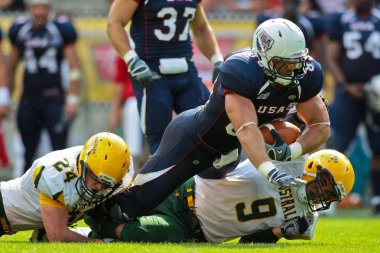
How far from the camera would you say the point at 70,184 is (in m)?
5.95

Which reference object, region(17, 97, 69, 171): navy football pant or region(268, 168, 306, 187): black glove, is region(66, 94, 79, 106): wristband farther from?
region(268, 168, 306, 187): black glove

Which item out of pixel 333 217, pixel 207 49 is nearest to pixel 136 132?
pixel 333 217

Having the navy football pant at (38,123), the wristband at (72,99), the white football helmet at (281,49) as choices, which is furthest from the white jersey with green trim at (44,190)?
the wristband at (72,99)

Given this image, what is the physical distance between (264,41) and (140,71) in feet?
4.50

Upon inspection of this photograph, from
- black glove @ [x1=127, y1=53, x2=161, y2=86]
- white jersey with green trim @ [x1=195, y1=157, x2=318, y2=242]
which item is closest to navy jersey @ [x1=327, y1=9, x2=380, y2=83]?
black glove @ [x1=127, y1=53, x2=161, y2=86]

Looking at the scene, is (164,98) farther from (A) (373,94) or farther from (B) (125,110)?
(B) (125,110)

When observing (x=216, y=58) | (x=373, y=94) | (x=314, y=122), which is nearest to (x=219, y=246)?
(x=314, y=122)

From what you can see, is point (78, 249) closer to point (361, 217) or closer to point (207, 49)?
point (207, 49)

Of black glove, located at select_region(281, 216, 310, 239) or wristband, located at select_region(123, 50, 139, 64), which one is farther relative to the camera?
wristband, located at select_region(123, 50, 139, 64)

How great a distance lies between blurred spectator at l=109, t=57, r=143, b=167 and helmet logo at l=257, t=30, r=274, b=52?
13.8 ft

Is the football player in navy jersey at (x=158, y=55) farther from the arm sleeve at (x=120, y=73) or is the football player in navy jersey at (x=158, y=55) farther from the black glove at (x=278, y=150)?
the arm sleeve at (x=120, y=73)

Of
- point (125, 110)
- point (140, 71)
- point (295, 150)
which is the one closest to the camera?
point (295, 150)

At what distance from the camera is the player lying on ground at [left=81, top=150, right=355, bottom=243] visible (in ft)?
20.1

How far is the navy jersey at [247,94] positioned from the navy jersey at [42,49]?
371cm
